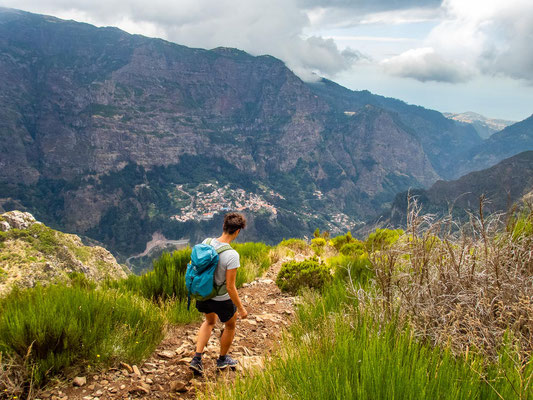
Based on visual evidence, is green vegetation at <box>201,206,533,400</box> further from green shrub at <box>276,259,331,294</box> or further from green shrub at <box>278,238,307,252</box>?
green shrub at <box>278,238,307,252</box>

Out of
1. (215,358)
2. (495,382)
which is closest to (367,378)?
(495,382)

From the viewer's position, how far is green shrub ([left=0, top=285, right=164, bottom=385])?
128 inches

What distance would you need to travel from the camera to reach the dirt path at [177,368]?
3.20m

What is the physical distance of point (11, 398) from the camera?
2844 millimetres

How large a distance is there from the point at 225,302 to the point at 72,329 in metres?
1.68

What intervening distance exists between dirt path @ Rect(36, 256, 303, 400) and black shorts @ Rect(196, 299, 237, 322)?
0.56 metres

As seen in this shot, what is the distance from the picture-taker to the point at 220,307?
402 cm

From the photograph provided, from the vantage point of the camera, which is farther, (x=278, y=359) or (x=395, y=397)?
(x=278, y=359)

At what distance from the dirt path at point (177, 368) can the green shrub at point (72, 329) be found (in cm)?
19

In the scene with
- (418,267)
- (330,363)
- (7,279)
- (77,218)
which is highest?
(418,267)

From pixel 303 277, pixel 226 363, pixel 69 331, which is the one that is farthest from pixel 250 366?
pixel 303 277

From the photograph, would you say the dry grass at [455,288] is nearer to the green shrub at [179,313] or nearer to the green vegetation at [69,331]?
the green vegetation at [69,331]

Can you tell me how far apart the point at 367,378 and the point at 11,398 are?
3.11 m

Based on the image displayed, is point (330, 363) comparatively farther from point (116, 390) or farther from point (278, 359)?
point (116, 390)
